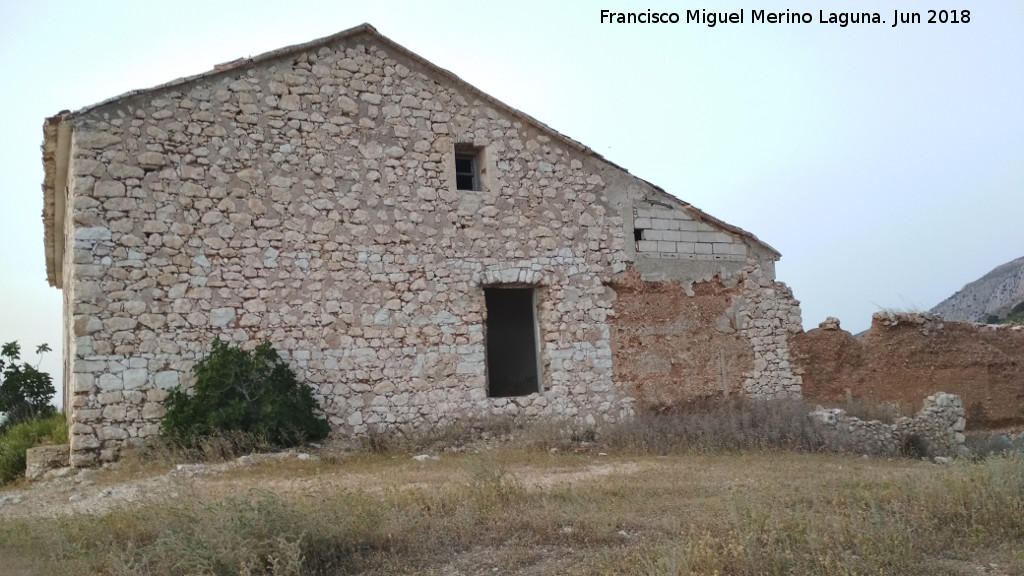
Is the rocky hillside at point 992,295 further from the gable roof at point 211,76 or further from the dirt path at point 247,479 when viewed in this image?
the dirt path at point 247,479

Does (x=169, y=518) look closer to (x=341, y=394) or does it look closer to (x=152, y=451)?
(x=152, y=451)

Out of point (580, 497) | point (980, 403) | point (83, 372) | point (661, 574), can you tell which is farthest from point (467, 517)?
point (980, 403)

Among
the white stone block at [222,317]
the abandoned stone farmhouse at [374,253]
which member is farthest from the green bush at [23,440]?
the white stone block at [222,317]

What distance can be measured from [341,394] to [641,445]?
3995mm

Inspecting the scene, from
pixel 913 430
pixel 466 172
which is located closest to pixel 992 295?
pixel 913 430

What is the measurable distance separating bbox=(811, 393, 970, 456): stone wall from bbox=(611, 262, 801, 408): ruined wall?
1.23m

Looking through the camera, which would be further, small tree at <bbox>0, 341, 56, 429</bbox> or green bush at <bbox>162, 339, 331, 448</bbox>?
small tree at <bbox>0, 341, 56, 429</bbox>

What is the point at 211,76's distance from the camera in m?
10.8

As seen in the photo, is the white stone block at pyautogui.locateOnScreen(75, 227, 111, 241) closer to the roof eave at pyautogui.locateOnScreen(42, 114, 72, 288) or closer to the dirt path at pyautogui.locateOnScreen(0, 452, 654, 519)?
the roof eave at pyautogui.locateOnScreen(42, 114, 72, 288)

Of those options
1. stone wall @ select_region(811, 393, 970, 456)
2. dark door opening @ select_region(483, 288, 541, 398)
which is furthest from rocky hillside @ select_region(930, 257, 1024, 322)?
dark door opening @ select_region(483, 288, 541, 398)

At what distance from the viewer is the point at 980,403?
13.8 metres

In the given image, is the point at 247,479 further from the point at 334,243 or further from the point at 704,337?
the point at 704,337

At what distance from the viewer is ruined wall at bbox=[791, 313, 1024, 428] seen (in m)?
13.4

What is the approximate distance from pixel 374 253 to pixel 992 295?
84.0 ft
